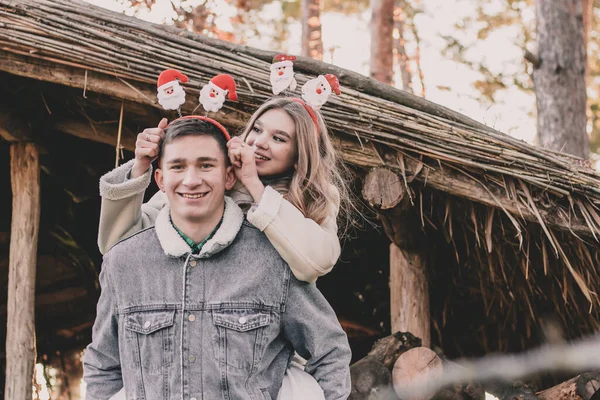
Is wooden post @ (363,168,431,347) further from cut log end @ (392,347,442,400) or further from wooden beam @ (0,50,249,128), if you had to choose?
wooden beam @ (0,50,249,128)

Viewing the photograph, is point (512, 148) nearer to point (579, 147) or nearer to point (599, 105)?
point (579, 147)

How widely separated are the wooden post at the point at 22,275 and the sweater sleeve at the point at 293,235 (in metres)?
2.52

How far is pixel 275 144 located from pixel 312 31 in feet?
29.1

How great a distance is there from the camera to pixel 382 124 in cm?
408

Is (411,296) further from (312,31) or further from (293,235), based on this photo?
(312,31)

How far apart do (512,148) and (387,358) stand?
1252 mm

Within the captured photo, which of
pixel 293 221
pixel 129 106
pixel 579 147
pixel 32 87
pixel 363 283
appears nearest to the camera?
pixel 293 221

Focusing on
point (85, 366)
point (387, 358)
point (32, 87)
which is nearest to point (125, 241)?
point (85, 366)

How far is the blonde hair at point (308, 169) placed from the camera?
9.73 ft

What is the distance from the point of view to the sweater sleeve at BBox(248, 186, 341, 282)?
8.84 feet

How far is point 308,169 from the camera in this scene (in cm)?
313

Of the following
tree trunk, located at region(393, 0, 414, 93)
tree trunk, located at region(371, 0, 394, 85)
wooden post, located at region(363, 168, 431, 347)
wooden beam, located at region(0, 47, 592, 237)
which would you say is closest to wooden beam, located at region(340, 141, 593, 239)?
wooden beam, located at region(0, 47, 592, 237)

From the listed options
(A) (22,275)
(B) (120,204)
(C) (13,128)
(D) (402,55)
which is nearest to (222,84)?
→ (B) (120,204)

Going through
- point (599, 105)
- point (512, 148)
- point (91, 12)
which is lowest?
point (512, 148)
